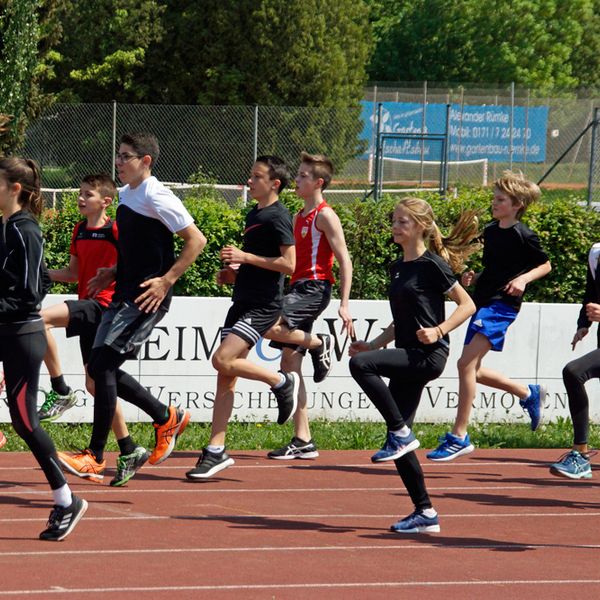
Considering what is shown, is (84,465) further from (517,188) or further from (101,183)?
(517,188)

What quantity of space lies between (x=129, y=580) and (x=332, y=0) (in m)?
35.6

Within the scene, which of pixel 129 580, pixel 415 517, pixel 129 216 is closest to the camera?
pixel 129 580

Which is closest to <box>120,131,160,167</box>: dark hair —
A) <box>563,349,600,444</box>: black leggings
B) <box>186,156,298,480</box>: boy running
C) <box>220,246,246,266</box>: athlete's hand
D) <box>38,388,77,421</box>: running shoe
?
<box>220,246,246,266</box>: athlete's hand

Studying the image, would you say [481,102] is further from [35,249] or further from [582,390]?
[35,249]

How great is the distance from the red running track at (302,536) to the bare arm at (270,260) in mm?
1390

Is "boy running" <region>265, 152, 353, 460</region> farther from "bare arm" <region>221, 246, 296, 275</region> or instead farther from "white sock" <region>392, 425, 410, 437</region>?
"white sock" <region>392, 425, 410, 437</region>

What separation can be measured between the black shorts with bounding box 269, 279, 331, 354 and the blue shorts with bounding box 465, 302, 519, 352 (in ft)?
3.53

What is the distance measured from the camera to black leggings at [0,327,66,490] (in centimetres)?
674

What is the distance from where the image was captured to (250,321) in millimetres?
8727

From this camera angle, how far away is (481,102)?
117ft

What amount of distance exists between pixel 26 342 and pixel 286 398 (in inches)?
104

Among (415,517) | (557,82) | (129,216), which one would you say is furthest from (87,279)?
(557,82)

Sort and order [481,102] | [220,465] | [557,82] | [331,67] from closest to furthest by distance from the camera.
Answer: [220,465] → [481,102] → [331,67] → [557,82]

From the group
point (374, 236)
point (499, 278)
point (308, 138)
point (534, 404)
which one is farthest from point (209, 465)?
point (308, 138)
